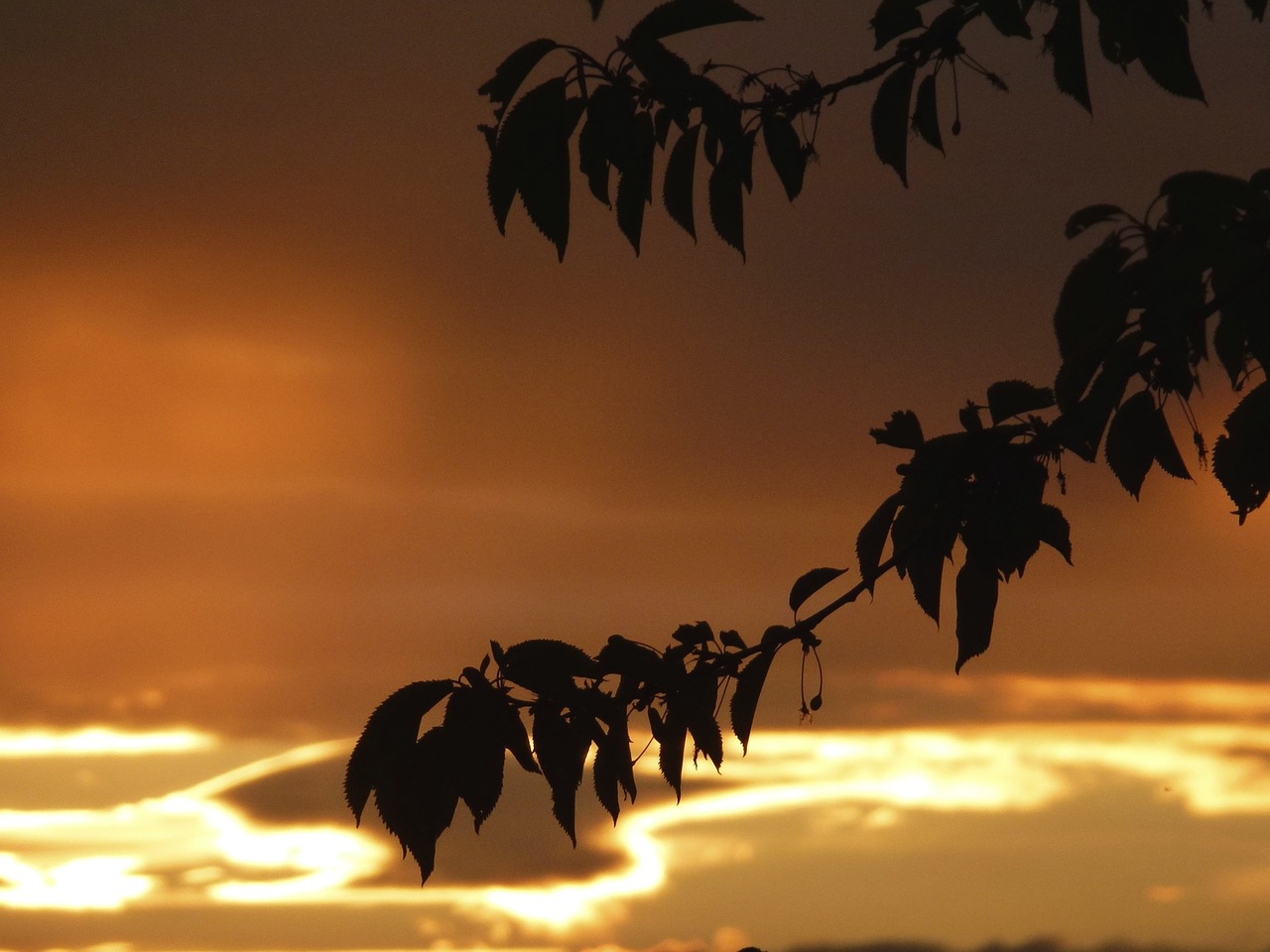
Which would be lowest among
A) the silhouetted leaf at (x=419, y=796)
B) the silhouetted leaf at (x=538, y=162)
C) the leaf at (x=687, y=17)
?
the silhouetted leaf at (x=419, y=796)

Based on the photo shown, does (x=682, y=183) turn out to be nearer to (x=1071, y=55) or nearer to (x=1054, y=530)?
(x=1071, y=55)

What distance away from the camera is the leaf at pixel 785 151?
524 centimetres

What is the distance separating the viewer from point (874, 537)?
507cm

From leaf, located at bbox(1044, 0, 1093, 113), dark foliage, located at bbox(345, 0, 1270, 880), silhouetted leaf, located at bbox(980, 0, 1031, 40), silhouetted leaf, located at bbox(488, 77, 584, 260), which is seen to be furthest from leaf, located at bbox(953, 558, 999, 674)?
silhouetted leaf, located at bbox(488, 77, 584, 260)

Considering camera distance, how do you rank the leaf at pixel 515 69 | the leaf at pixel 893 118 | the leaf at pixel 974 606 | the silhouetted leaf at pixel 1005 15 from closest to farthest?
the leaf at pixel 515 69, the silhouetted leaf at pixel 1005 15, the leaf at pixel 974 606, the leaf at pixel 893 118

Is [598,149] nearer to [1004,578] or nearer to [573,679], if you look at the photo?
[573,679]

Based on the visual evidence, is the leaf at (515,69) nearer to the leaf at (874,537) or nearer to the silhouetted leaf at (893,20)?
the silhouetted leaf at (893,20)

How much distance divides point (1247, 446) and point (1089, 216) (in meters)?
0.88

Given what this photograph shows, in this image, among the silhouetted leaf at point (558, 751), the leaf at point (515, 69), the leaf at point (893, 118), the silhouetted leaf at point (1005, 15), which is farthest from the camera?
the leaf at point (893, 118)

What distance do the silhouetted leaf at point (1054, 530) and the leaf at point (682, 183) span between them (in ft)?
5.14

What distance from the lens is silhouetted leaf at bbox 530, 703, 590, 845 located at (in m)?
4.59

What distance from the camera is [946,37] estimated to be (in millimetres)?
5242

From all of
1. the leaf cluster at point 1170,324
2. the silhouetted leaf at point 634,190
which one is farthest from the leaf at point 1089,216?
the silhouetted leaf at point 634,190

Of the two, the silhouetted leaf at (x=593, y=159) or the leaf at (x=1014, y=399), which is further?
the leaf at (x=1014, y=399)
